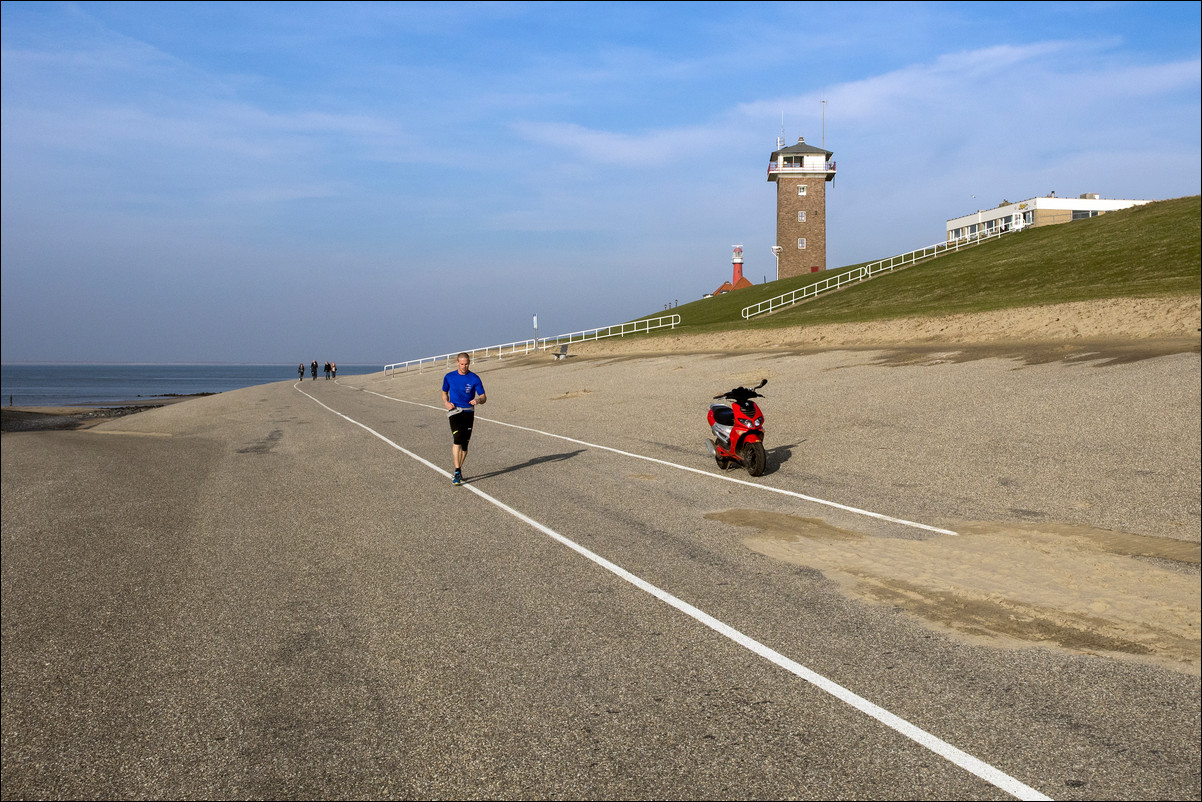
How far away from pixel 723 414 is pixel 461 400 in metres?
4.35

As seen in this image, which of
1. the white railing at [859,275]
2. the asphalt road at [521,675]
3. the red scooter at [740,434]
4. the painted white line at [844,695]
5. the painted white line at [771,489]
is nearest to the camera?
the painted white line at [844,695]

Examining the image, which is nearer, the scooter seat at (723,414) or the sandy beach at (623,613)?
the sandy beach at (623,613)

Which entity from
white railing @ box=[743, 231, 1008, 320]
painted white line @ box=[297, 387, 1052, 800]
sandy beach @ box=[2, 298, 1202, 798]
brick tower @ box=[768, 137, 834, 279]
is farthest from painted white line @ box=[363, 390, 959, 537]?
brick tower @ box=[768, 137, 834, 279]

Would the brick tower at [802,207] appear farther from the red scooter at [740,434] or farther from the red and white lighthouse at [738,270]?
the red scooter at [740,434]

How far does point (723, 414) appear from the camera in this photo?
13039 millimetres

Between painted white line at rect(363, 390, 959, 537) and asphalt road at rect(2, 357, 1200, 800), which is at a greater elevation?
painted white line at rect(363, 390, 959, 537)

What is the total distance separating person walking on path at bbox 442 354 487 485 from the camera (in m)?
12.5

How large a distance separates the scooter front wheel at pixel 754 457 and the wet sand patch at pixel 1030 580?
10.2 ft

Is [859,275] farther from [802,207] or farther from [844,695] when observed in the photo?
[844,695]

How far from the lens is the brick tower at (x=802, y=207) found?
75.4 metres

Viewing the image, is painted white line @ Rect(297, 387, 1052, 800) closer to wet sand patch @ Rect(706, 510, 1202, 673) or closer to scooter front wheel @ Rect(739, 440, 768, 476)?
wet sand patch @ Rect(706, 510, 1202, 673)

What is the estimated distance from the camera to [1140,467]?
1020cm

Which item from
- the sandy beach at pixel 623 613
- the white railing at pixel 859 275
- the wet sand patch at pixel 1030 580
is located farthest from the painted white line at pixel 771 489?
the white railing at pixel 859 275

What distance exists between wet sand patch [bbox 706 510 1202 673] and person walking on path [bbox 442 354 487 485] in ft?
17.3
